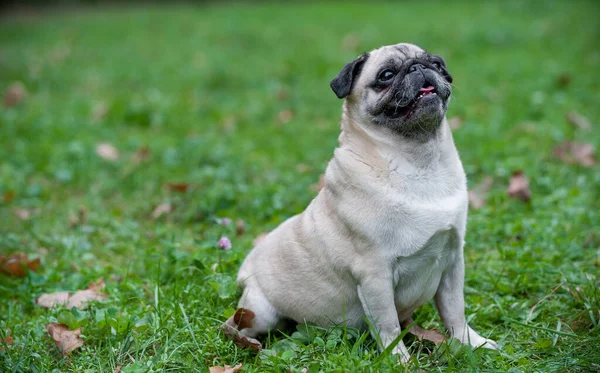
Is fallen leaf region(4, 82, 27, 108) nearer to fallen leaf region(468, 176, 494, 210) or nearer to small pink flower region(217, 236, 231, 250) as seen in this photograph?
small pink flower region(217, 236, 231, 250)

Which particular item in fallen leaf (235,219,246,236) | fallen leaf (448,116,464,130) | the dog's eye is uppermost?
the dog's eye

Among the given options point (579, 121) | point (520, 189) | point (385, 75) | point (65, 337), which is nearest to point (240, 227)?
point (65, 337)

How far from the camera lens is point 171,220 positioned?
5.12 metres

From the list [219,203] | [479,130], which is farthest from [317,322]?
[479,130]

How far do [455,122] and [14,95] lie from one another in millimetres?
5690

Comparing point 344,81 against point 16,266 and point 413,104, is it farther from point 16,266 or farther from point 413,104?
point 16,266

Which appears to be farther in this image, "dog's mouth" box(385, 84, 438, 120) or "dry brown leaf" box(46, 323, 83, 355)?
"dry brown leaf" box(46, 323, 83, 355)

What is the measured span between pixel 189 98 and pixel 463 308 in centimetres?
574

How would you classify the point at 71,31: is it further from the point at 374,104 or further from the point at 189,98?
the point at 374,104

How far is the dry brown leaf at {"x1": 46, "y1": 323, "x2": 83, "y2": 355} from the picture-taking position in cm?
329

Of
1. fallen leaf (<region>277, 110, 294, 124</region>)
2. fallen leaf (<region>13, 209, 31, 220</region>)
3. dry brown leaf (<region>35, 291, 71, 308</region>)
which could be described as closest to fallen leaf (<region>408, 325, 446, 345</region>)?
dry brown leaf (<region>35, 291, 71, 308</region>)

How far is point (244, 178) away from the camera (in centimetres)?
571

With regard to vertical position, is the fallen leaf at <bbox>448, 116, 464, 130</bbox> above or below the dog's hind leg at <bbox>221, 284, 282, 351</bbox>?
above

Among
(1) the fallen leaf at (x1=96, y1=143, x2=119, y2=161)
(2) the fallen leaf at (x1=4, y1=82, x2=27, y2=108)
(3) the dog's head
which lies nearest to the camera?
(3) the dog's head
